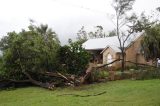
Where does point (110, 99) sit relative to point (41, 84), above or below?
below

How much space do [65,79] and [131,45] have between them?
24.8 meters

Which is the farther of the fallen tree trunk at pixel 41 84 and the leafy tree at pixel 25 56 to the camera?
the leafy tree at pixel 25 56

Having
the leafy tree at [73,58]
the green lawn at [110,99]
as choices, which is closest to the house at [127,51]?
the leafy tree at [73,58]

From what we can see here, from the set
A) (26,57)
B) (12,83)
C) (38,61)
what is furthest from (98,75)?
(12,83)

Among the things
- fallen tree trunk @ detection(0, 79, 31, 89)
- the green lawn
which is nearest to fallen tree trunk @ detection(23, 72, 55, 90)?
fallen tree trunk @ detection(0, 79, 31, 89)

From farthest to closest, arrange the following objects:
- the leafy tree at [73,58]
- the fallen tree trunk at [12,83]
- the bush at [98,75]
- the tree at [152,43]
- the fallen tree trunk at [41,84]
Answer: the tree at [152,43]
the leafy tree at [73,58]
the bush at [98,75]
the fallen tree trunk at [12,83]
the fallen tree trunk at [41,84]

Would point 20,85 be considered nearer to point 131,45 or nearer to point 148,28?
point 148,28

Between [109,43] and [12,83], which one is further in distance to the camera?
[109,43]

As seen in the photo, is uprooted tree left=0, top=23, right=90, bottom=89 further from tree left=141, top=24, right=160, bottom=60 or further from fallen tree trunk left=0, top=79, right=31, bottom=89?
tree left=141, top=24, right=160, bottom=60

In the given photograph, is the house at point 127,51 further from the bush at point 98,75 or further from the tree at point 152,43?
the bush at point 98,75

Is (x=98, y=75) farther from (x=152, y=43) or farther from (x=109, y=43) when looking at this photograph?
(x=109, y=43)

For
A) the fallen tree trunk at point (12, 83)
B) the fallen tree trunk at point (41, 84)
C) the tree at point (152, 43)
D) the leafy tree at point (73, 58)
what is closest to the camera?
the fallen tree trunk at point (41, 84)

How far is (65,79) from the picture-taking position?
83.7 feet

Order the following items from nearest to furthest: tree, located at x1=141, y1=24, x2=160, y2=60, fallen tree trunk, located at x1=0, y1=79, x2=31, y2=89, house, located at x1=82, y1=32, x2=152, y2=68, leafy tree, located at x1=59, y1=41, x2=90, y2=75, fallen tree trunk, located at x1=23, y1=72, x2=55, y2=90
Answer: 1. fallen tree trunk, located at x1=23, y1=72, x2=55, y2=90
2. fallen tree trunk, located at x1=0, y1=79, x2=31, y2=89
3. leafy tree, located at x1=59, y1=41, x2=90, y2=75
4. tree, located at x1=141, y1=24, x2=160, y2=60
5. house, located at x1=82, y1=32, x2=152, y2=68
